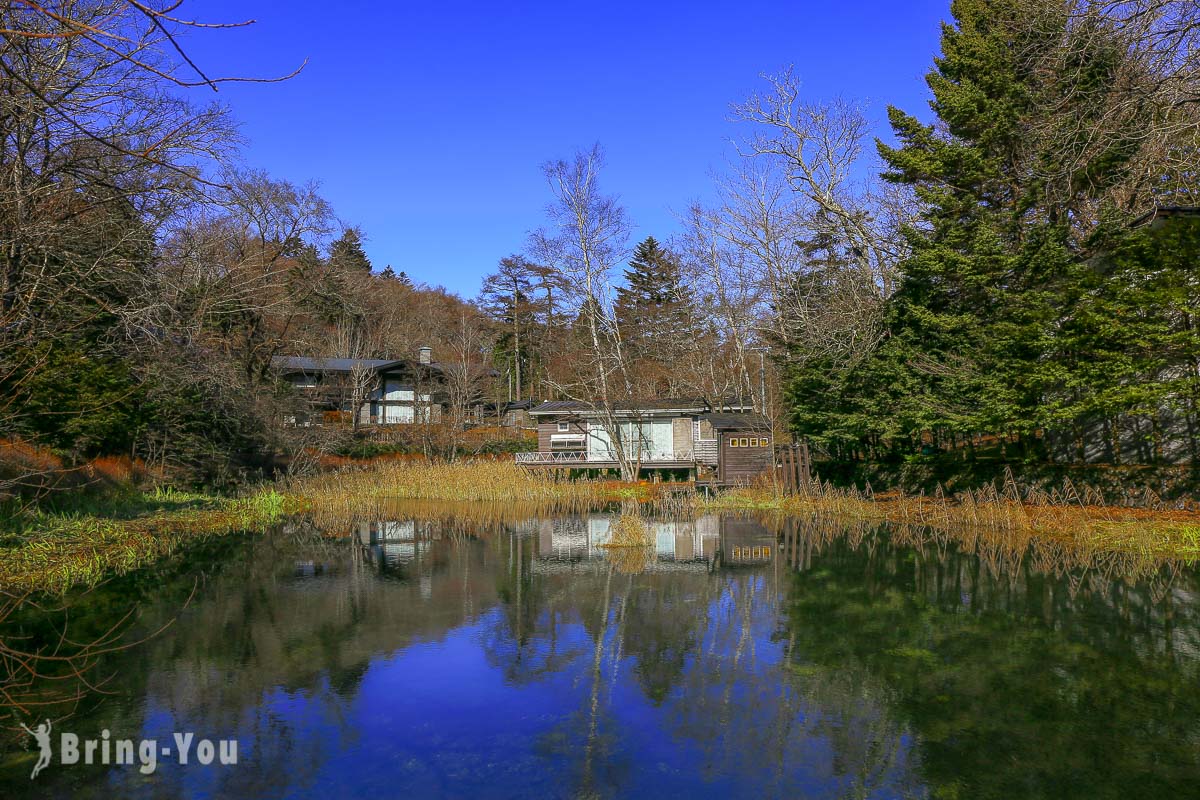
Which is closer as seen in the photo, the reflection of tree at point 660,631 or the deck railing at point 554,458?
the reflection of tree at point 660,631

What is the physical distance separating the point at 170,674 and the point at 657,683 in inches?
184

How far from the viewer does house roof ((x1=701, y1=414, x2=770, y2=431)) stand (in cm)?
2552

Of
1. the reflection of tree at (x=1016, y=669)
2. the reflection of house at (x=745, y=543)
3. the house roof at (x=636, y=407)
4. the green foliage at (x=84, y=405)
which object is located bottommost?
the reflection of tree at (x=1016, y=669)

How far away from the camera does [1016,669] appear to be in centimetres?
730

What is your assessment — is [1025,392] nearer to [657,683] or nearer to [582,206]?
[657,683]

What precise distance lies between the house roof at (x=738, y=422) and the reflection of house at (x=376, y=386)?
50.0 feet

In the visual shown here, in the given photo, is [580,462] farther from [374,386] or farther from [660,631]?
[660,631]

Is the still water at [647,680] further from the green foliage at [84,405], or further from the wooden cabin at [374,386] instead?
the wooden cabin at [374,386]

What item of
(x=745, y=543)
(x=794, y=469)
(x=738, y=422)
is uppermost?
(x=738, y=422)

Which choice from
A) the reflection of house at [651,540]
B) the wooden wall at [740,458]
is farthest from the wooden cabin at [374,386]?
the reflection of house at [651,540]

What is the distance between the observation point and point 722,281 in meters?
32.4

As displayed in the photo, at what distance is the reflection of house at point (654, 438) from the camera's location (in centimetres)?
2591

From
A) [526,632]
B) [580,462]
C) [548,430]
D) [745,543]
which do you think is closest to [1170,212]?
[745,543]

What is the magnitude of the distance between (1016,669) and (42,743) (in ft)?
27.3
